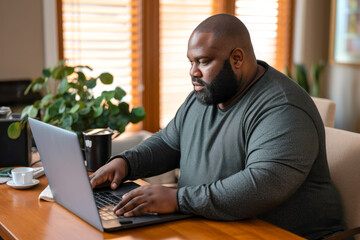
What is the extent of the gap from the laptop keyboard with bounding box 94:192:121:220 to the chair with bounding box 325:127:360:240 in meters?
0.72

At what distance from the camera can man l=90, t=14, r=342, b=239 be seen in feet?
4.10

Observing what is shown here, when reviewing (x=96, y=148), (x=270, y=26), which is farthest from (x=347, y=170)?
(x=270, y=26)

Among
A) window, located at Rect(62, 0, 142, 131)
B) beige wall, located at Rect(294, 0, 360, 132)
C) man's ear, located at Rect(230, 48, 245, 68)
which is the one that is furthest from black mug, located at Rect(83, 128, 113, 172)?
beige wall, located at Rect(294, 0, 360, 132)

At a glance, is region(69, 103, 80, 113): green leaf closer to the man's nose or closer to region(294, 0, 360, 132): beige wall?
the man's nose

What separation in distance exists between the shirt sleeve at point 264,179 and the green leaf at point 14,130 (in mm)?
779

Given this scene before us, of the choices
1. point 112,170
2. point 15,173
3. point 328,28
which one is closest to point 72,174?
point 112,170

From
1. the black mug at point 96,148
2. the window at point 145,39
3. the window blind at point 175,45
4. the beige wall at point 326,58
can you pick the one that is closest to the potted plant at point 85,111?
the black mug at point 96,148

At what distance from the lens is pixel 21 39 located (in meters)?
3.00

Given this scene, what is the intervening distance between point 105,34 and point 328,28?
2014 mm

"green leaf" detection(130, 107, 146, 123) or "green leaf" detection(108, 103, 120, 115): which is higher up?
"green leaf" detection(108, 103, 120, 115)

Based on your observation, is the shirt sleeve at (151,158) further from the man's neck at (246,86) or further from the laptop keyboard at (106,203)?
the man's neck at (246,86)

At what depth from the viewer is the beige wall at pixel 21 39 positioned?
2934mm

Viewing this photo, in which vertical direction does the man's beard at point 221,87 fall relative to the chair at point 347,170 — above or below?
above

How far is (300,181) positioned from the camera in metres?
1.29
